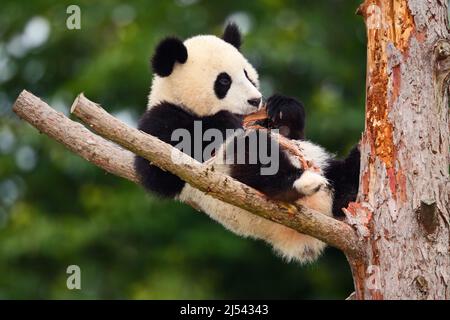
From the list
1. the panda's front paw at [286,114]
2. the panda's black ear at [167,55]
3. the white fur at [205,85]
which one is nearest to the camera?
the panda's front paw at [286,114]

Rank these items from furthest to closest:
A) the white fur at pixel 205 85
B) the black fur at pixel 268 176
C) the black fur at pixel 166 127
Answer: the white fur at pixel 205 85, the black fur at pixel 166 127, the black fur at pixel 268 176

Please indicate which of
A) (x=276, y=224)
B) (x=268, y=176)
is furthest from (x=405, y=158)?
(x=276, y=224)

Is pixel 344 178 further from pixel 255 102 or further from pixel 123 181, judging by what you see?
pixel 123 181

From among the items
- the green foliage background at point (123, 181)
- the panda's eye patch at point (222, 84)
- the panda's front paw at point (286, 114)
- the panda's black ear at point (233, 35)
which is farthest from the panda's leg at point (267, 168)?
the green foliage background at point (123, 181)

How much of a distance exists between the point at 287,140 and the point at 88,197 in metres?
7.61

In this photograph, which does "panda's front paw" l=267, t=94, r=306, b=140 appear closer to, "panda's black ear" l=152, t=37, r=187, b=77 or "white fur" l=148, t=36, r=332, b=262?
"white fur" l=148, t=36, r=332, b=262

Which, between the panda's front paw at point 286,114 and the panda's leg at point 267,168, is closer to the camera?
the panda's leg at point 267,168

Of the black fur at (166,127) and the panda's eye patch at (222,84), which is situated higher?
the panda's eye patch at (222,84)

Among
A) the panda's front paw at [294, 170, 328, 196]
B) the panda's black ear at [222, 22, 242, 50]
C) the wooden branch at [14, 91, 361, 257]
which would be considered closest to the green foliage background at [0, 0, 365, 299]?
the panda's black ear at [222, 22, 242, 50]

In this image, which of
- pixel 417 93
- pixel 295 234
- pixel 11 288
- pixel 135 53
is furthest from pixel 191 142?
pixel 11 288

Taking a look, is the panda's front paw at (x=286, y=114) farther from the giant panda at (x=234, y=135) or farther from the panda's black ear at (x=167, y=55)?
the panda's black ear at (x=167, y=55)

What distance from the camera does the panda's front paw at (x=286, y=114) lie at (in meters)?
5.70

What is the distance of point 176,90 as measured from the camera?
6.01 meters

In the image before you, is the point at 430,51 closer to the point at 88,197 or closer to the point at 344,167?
the point at 344,167
